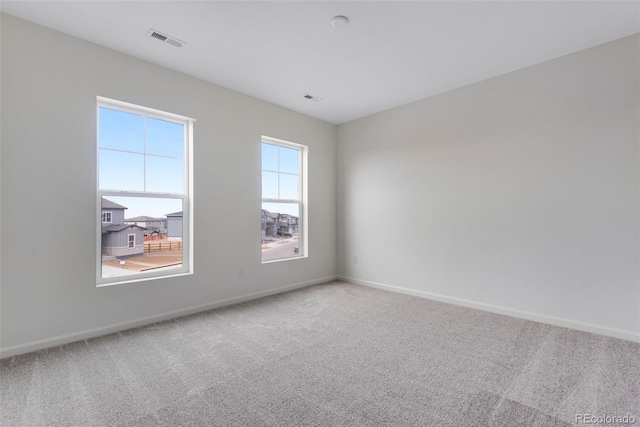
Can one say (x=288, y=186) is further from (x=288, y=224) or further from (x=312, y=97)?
(x=312, y=97)

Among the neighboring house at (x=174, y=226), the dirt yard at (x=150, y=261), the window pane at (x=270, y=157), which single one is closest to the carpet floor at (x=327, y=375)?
the dirt yard at (x=150, y=261)

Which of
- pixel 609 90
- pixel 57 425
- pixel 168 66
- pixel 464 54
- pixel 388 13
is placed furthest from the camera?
pixel 168 66

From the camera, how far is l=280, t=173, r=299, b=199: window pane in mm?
4617

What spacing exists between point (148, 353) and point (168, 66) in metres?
2.91

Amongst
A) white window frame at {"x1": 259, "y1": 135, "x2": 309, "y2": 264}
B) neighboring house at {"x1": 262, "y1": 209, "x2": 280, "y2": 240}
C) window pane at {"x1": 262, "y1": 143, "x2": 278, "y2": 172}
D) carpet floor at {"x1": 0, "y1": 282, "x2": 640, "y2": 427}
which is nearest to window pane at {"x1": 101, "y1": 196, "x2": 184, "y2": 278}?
carpet floor at {"x1": 0, "y1": 282, "x2": 640, "y2": 427}

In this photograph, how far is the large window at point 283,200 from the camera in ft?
14.3

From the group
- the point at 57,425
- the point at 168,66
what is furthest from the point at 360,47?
the point at 57,425

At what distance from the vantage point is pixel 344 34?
8.73 feet

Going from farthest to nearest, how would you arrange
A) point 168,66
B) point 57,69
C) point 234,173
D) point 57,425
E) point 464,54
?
point 234,173, point 168,66, point 464,54, point 57,69, point 57,425

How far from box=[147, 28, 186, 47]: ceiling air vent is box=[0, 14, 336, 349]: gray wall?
0.56 feet

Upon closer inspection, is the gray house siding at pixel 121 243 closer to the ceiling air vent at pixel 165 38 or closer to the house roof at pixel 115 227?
the house roof at pixel 115 227

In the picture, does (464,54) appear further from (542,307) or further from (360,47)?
(542,307)

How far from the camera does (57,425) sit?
161cm

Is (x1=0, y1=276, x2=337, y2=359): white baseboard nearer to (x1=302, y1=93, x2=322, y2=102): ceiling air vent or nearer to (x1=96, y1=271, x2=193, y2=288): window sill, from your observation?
(x1=96, y1=271, x2=193, y2=288): window sill
